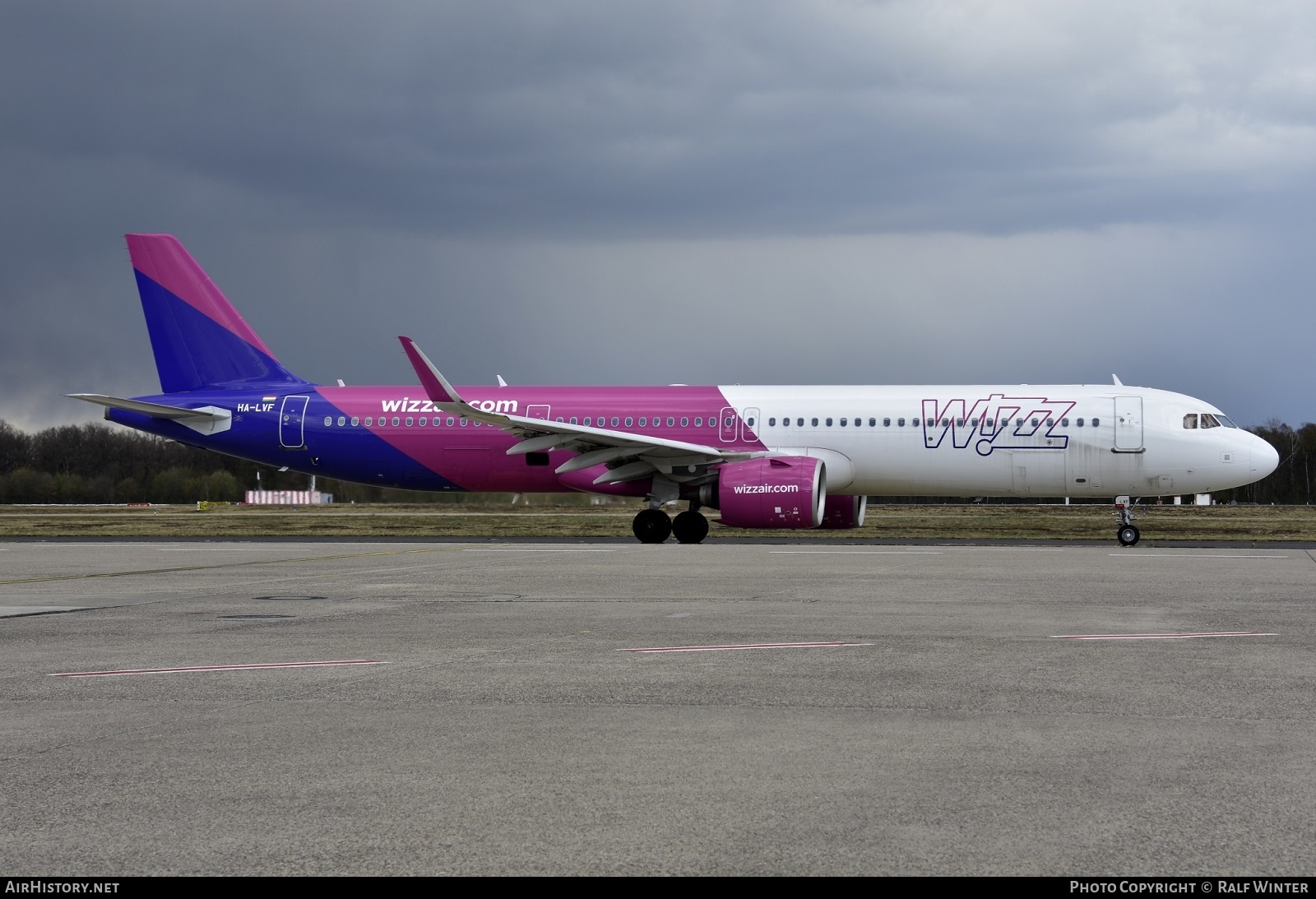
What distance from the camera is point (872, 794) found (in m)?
5.10

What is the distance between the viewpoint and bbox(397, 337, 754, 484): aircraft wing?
86.3 ft

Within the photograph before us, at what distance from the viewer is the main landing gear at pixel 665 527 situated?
91.6 ft

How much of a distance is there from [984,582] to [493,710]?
10.5 metres

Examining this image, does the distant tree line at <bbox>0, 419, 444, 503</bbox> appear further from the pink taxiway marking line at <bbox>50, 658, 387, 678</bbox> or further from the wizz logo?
the pink taxiway marking line at <bbox>50, 658, 387, 678</bbox>

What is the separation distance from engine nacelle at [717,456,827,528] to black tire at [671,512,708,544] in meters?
2.01

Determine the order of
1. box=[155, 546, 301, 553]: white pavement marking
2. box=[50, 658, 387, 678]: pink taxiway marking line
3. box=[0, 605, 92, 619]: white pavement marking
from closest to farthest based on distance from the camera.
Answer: box=[50, 658, 387, 678]: pink taxiway marking line → box=[0, 605, 92, 619]: white pavement marking → box=[155, 546, 301, 553]: white pavement marking

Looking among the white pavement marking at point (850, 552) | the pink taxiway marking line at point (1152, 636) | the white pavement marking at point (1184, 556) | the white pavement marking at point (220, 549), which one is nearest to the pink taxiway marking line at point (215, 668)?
the pink taxiway marking line at point (1152, 636)

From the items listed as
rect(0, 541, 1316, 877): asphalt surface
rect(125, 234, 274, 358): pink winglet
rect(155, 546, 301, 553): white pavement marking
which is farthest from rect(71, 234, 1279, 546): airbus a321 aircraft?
rect(0, 541, 1316, 877): asphalt surface

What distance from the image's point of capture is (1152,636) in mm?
10469

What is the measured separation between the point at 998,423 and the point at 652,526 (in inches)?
310

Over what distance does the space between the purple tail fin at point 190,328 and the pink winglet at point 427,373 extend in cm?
713

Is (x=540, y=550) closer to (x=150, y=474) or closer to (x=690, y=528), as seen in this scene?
(x=690, y=528)

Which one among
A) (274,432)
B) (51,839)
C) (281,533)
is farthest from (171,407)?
(51,839)
